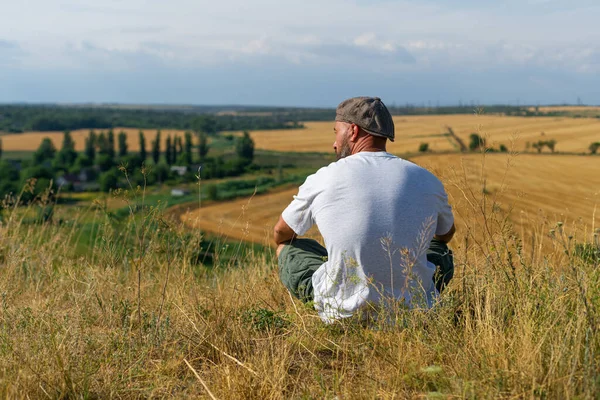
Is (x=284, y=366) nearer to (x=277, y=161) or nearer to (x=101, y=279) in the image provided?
(x=101, y=279)

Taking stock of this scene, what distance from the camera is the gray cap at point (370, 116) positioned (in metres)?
3.28

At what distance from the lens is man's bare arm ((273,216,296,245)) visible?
11.2 ft

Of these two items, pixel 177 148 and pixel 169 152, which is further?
pixel 177 148

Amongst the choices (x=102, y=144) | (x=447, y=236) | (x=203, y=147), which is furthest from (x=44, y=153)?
(x=447, y=236)

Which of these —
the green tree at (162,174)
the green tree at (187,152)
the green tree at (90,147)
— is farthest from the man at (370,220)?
the green tree at (90,147)

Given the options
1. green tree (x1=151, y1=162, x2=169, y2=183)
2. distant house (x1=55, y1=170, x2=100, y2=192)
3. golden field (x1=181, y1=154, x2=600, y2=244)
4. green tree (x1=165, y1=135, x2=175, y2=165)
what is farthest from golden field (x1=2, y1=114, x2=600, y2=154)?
green tree (x1=165, y1=135, x2=175, y2=165)

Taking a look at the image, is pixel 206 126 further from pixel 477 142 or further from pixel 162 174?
pixel 477 142

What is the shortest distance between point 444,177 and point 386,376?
6.26 ft

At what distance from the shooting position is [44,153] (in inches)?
3526

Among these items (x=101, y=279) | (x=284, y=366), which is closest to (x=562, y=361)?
(x=284, y=366)

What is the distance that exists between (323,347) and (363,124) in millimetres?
1315

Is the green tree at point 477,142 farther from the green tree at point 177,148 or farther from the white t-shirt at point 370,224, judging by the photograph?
the green tree at point 177,148

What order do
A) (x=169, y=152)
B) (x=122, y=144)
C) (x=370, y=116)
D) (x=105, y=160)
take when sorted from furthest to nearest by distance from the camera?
(x=122, y=144)
(x=169, y=152)
(x=105, y=160)
(x=370, y=116)

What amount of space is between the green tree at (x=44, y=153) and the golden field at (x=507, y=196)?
2906 inches
